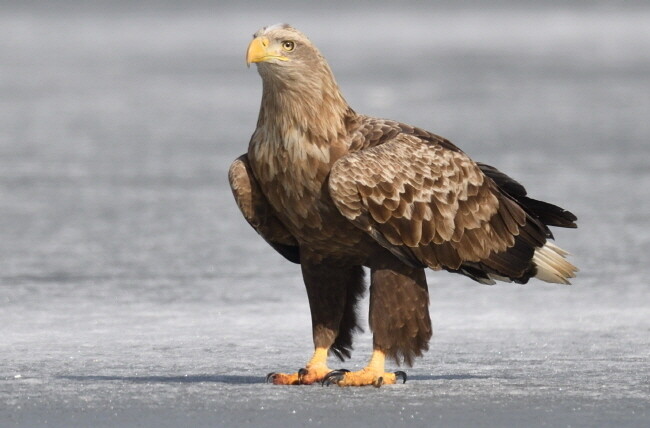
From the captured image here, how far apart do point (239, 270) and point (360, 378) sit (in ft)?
11.3

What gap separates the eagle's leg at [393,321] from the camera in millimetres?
6246

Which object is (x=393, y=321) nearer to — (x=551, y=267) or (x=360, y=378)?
(x=360, y=378)

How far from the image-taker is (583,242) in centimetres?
1045

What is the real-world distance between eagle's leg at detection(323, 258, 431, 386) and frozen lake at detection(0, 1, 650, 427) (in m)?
0.13

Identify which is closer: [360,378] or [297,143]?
[297,143]

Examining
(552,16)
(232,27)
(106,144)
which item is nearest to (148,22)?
(232,27)

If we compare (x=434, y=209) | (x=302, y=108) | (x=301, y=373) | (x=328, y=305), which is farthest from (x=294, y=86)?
(x=301, y=373)

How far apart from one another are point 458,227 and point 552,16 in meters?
47.0

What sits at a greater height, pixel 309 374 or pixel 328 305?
pixel 328 305

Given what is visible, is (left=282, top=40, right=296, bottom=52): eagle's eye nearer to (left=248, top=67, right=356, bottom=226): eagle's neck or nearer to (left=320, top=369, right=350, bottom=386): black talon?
(left=248, top=67, right=356, bottom=226): eagle's neck

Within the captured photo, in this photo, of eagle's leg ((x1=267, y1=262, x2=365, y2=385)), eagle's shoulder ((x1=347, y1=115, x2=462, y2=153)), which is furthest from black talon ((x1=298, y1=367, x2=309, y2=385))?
eagle's shoulder ((x1=347, y1=115, x2=462, y2=153))

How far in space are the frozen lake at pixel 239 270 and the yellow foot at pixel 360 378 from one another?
0.28 feet

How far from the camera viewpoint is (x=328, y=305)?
6539mm

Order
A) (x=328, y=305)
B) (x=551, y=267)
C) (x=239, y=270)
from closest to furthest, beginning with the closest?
(x=328, y=305)
(x=551, y=267)
(x=239, y=270)
